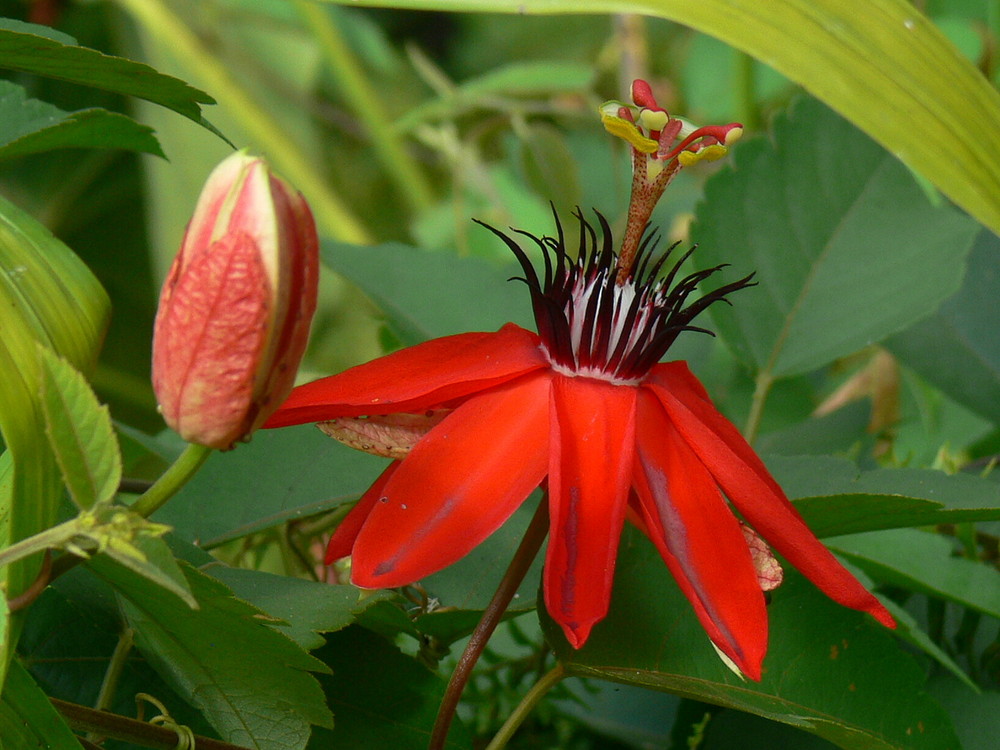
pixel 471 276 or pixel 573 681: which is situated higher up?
pixel 471 276

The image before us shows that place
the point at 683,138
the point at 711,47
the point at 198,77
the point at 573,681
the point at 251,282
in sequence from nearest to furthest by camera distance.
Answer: the point at 251,282 < the point at 683,138 < the point at 573,681 < the point at 711,47 < the point at 198,77

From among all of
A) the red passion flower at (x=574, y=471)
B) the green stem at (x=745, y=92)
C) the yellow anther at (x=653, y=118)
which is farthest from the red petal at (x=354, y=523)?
the green stem at (x=745, y=92)

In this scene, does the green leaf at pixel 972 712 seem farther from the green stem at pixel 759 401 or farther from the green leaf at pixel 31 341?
the green leaf at pixel 31 341


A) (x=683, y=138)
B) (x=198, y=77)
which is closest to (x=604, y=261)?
(x=683, y=138)

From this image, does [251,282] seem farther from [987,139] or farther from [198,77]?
[198,77]

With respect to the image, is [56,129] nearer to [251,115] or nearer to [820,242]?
[820,242]

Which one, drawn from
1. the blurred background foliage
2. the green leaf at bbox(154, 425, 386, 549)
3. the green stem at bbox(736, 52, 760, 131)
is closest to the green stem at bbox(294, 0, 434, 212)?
the blurred background foliage

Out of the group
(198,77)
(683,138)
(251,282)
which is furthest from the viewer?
(198,77)
